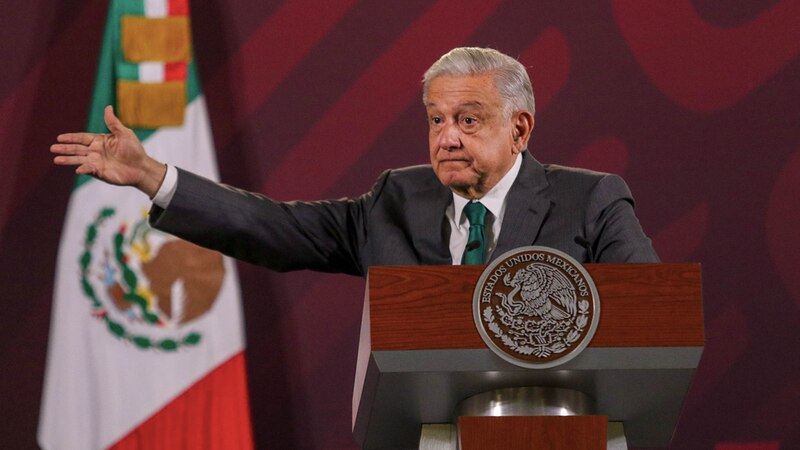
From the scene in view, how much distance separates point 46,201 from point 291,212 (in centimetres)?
135

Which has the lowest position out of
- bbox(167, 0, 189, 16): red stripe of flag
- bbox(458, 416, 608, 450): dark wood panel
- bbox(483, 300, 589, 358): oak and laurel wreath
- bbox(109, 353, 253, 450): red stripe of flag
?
bbox(458, 416, 608, 450): dark wood panel

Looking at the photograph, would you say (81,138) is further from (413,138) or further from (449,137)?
(413,138)

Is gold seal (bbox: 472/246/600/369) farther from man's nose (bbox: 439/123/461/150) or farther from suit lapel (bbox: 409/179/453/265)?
man's nose (bbox: 439/123/461/150)

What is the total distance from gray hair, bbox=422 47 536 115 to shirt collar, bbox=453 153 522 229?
152mm

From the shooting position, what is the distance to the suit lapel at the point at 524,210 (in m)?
2.56

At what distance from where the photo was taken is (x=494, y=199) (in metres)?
2.72

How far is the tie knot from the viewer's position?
263cm

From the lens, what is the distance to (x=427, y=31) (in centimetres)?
402

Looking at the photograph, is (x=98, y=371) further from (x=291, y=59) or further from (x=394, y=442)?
(x=394, y=442)

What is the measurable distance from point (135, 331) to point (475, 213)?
1.57 m

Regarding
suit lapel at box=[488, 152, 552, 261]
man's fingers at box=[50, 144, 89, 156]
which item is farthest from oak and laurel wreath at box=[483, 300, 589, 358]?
man's fingers at box=[50, 144, 89, 156]

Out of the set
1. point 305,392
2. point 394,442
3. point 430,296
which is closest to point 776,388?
point 305,392

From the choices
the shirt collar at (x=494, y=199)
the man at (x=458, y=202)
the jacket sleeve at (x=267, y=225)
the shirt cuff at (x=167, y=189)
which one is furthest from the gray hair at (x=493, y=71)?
the shirt cuff at (x=167, y=189)

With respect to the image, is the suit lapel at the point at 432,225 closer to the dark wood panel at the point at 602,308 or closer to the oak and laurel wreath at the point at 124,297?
the dark wood panel at the point at 602,308
